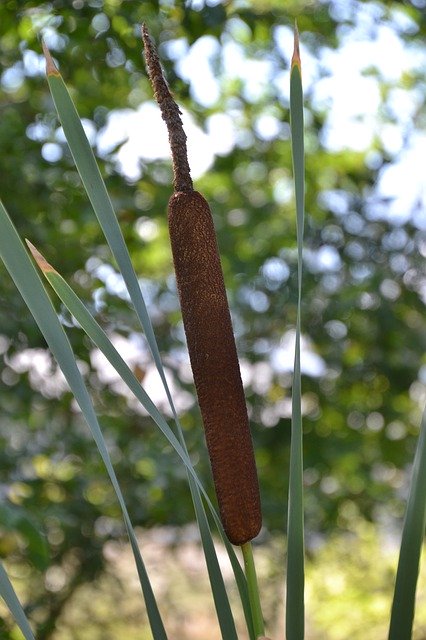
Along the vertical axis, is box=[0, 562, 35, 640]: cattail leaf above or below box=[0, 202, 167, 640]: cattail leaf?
below

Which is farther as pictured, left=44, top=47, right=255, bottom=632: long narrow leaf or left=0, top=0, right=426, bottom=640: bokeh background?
left=0, top=0, right=426, bottom=640: bokeh background

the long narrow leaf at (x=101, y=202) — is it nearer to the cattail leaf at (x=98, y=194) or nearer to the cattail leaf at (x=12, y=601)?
the cattail leaf at (x=98, y=194)

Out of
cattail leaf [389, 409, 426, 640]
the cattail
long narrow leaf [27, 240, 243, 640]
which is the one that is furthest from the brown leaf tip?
cattail leaf [389, 409, 426, 640]

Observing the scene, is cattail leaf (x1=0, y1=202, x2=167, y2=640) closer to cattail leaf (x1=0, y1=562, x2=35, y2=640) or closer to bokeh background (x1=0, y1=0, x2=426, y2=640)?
cattail leaf (x1=0, y1=562, x2=35, y2=640)

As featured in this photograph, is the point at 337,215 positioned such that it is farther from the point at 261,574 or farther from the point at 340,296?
the point at 261,574

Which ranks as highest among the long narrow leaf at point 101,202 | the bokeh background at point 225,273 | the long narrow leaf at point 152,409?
the bokeh background at point 225,273

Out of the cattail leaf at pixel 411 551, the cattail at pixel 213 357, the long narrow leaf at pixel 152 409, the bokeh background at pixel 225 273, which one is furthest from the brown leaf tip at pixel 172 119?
the bokeh background at pixel 225 273
